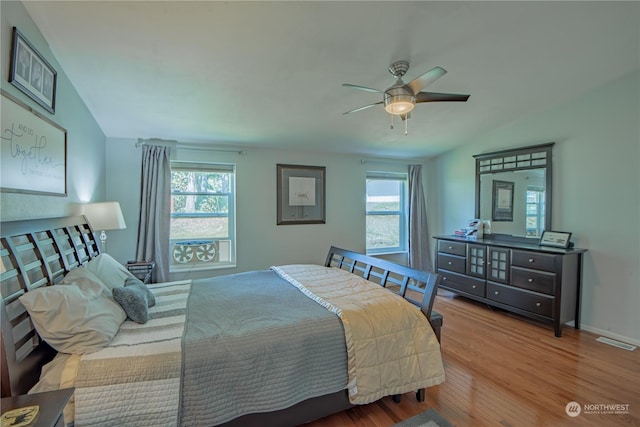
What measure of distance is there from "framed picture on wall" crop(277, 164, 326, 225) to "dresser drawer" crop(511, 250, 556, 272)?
2.58 meters

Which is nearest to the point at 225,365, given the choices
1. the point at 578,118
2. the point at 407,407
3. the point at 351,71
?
the point at 407,407

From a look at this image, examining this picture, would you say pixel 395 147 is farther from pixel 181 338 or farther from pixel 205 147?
pixel 181 338

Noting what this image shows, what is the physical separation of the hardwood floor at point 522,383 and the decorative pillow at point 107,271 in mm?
1750

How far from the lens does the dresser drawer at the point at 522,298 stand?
3203 millimetres

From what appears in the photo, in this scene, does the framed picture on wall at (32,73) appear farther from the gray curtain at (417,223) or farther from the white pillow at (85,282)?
the gray curtain at (417,223)

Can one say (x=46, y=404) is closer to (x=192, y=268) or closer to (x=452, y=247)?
(x=192, y=268)

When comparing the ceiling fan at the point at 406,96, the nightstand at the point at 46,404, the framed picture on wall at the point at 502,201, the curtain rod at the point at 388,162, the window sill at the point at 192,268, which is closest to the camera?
the nightstand at the point at 46,404

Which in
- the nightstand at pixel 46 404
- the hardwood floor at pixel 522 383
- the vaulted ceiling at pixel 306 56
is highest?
the vaulted ceiling at pixel 306 56

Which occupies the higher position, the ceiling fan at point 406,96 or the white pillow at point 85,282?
the ceiling fan at point 406,96

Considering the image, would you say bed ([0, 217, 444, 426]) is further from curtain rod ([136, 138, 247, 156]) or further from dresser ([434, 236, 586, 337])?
dresser ([434, 236, 586, 337])

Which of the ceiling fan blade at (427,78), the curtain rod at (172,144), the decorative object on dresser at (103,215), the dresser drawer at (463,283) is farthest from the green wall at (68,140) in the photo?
the dresser drawer at (463,283)

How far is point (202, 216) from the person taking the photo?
4.00 metres

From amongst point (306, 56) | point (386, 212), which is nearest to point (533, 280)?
point (386, 212)

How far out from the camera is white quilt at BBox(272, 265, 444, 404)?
1807 millimetres
